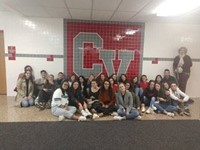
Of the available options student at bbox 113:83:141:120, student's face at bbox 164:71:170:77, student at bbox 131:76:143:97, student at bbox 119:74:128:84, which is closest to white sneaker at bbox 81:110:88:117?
student at bbox 113:83:141:120

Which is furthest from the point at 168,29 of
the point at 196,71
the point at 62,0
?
the point at 62,0

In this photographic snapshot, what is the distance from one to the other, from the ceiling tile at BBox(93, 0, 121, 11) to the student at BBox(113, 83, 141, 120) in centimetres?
170

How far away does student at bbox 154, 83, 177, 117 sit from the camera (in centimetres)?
452

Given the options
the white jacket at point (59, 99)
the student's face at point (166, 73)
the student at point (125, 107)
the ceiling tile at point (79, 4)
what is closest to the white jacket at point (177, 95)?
the student's face at point (166, 73)

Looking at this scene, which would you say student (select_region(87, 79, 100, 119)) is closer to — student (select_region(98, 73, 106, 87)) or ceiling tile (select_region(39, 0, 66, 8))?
student (select_region(98, 73, 106, 87))

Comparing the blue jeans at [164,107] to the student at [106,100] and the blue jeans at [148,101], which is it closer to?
the blue jeans at [148,101]

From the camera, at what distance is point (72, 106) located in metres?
4.33

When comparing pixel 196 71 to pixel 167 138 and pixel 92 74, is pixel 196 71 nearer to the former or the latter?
pixel 92 74

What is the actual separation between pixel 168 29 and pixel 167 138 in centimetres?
381

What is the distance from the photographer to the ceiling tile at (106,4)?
367 cm

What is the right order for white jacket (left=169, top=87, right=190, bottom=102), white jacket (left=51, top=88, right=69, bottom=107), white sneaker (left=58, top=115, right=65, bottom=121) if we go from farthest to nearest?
white jacket (left=169, top=87, right=190, bottom=102), white jacket (left=51, top=88, right=69, bottom=107), white sneaker (left=58, top=115, right=65, bottom=121)

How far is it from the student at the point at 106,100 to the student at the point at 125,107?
0.16 m

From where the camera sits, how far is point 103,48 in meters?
5.87

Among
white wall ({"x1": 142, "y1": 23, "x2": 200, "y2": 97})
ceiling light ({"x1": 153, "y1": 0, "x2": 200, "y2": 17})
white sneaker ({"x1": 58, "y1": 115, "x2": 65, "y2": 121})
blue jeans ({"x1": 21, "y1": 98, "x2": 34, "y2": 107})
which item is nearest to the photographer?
ceiling light ({"x1": 153, "y1": 0, "x2": 200, "y2": 17})
